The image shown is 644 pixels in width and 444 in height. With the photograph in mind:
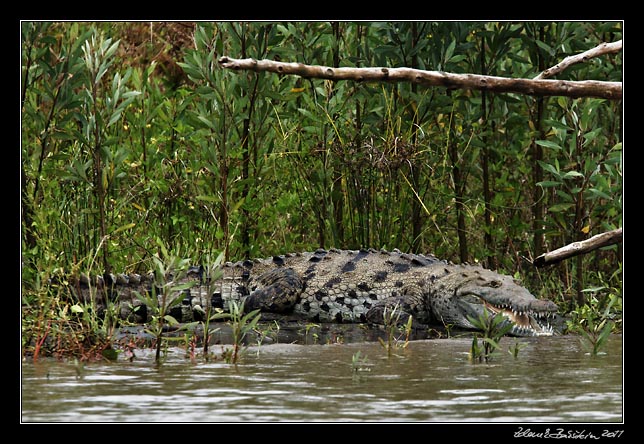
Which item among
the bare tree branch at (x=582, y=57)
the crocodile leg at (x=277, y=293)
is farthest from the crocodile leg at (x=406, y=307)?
the bare tree branch at (x=582, y=57)

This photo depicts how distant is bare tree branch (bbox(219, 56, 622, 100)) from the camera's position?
5.52 metres

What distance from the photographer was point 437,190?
32.1ft

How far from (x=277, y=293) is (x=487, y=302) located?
171 cm

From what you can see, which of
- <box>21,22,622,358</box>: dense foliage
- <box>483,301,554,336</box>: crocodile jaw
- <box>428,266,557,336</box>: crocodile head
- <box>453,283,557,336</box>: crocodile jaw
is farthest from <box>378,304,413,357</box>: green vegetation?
<box>21,22,622,358</box>: dense foliage

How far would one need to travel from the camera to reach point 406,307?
909 centimetres

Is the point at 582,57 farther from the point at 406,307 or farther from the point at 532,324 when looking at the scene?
the point at 406,307

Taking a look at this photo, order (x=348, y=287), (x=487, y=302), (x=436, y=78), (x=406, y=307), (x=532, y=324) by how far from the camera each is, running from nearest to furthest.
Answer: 1. (x=436, y=78)
2. (x=532, y=324)
3. (x=487, y=302)
4. (x=406, y=307)
5. (x=348, y=287)

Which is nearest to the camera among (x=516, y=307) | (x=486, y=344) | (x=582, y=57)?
(x=582, y=57)

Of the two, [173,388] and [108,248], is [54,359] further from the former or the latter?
[108,248]

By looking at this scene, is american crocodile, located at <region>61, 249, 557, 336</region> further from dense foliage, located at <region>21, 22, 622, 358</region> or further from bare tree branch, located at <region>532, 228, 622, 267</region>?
bare tree branch, located at <region>532, 228, 622, 267</region>

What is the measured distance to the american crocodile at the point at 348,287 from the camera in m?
8.98

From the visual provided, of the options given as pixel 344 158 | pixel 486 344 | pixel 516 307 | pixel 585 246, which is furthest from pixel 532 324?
pixel 585 246

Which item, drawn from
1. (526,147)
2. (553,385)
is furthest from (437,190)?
(553,385)

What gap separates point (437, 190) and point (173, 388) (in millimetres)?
4452
